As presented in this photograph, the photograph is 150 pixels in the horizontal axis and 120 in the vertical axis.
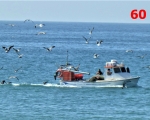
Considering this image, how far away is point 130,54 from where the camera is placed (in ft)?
395

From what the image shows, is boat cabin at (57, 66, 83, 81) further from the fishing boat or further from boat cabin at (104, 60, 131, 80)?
boat cabin at (104, 60, 131, 80)

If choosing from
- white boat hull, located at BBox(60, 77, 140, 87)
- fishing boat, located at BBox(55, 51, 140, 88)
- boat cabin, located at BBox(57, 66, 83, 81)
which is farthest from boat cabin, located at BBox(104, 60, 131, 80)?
boat cabin, located at BBox(57, 66, 83, 81)

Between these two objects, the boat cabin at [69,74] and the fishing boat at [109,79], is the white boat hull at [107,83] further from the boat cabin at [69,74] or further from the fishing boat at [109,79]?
the boat cabin at [69,74]

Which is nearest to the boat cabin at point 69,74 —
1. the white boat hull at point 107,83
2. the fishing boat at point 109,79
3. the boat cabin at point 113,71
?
the fishing boat at point 109,79

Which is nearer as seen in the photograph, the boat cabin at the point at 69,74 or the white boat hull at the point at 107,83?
the white boat hull at the point at 107,83

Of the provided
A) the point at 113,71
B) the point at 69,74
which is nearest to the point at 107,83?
the point at 113,71

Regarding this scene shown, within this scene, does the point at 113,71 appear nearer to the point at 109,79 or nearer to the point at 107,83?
the point at 109,79

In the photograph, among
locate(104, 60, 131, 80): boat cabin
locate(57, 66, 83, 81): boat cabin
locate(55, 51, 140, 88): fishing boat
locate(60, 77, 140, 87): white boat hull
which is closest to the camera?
locate(60, 77, 140, 87): white boat hull

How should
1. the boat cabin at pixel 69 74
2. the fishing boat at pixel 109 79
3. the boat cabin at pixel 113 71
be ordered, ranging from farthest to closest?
the boat cabin at pixel 69 74
the boat cabin at pixel 113 71
the fishing boat at pixel 109 79

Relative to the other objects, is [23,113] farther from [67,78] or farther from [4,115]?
[67,78]

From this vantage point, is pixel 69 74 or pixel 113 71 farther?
pixel 69 74

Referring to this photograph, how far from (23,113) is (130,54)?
69.4 meters

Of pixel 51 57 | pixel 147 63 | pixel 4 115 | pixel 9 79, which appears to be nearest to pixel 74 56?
pixel 51 57

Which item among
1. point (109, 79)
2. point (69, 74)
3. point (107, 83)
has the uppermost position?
point (69, 74)
